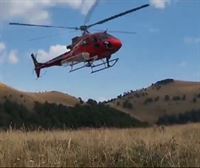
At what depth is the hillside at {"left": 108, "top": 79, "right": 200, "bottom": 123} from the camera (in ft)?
428

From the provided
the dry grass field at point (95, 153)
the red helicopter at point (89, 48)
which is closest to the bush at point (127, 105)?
the red helicopter at point (89, 48)

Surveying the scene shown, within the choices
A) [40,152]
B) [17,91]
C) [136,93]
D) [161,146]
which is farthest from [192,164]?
[136,93]

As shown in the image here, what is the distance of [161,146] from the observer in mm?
9469

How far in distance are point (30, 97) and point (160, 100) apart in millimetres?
49089

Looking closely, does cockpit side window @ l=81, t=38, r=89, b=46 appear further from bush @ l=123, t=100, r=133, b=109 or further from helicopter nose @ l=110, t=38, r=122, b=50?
bush @ l=123, t=100, r=133, b=109

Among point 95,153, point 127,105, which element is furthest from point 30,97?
point 95,153

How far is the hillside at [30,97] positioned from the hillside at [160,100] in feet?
41.3

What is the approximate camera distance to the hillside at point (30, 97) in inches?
3698

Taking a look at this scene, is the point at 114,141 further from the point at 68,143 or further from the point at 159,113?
the point at 159,113

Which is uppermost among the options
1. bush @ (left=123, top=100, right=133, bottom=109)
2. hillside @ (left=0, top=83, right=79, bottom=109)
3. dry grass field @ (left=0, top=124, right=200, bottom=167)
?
bush @ (left=123, top=100, right=133, bottom=109)

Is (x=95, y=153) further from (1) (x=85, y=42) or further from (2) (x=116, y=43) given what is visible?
(1) (x=85, y=42)

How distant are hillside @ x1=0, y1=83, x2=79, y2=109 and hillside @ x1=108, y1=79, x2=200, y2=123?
12.6m

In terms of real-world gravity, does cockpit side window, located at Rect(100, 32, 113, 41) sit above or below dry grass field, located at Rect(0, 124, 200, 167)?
above

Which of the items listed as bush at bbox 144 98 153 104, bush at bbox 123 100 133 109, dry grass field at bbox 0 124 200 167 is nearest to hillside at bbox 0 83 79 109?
bush at bbox 123 100 133 109
